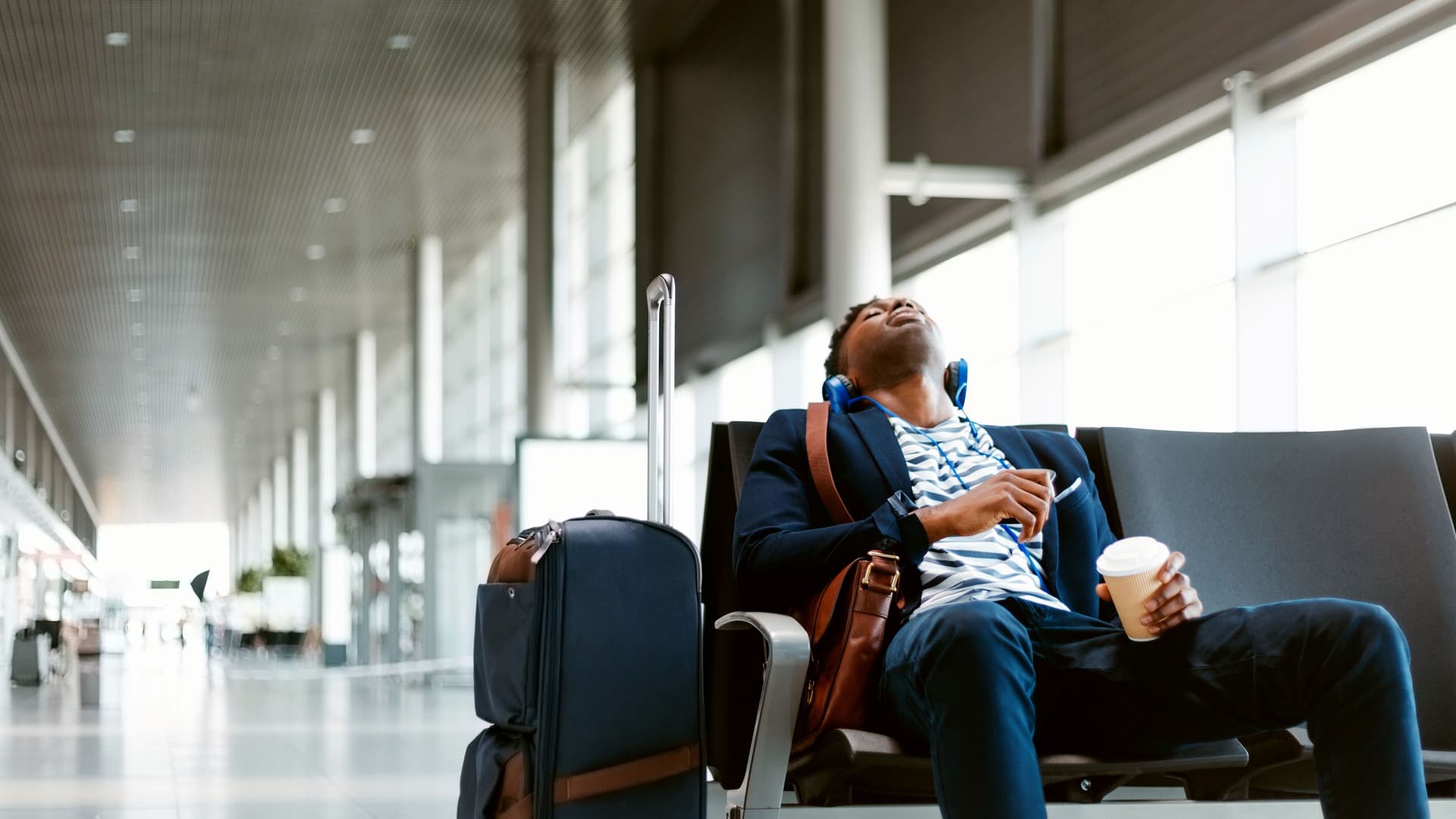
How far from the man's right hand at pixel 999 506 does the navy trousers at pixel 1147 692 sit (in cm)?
16

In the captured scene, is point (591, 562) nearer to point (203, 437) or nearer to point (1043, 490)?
point (1043, 490)

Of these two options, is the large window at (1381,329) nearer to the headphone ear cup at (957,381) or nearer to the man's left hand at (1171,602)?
the headphone ear cup at (957,381)

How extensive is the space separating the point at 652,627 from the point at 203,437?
4324 cm

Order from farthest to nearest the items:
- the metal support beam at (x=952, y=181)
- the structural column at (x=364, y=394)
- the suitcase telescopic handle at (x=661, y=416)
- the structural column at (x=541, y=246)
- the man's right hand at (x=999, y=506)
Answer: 1. the structural column at (x=364, y=394)
2. the structural column at (x=541, y=246)
3. the metal support beam at (x=952, y=181)
4. the suitcase telescopic handle at (x=661, y=416)
5. the man's right hand at (x=999, y=506)

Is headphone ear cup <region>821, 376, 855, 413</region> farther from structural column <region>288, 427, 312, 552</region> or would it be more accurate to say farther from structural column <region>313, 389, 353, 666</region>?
structural column <region>288, 427, 312, 552</region>

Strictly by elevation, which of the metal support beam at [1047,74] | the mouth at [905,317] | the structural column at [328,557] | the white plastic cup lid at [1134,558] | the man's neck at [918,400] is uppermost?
the metal support beam at [1047,74]

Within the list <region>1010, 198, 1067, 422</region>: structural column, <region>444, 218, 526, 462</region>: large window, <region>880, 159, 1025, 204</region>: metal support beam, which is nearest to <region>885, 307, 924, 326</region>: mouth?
<region>880, 159, 1025, 204</region>: metal support beam

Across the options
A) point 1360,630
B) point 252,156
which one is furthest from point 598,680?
point 252,156

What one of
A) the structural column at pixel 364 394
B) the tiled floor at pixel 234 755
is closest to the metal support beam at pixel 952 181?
the tiled floor at pixel 234 755

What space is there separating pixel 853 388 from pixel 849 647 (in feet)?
2.42

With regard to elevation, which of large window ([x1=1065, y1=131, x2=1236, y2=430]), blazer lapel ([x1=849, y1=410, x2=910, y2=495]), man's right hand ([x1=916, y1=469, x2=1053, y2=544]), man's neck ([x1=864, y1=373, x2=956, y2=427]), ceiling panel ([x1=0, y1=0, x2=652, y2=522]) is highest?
ceiling panel ([x1=0, y1=0, x2=652, y2=522])

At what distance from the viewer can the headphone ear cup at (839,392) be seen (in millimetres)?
3002

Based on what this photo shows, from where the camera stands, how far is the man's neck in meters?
2.97

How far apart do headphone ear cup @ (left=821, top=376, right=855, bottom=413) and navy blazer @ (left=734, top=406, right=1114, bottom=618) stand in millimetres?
72
